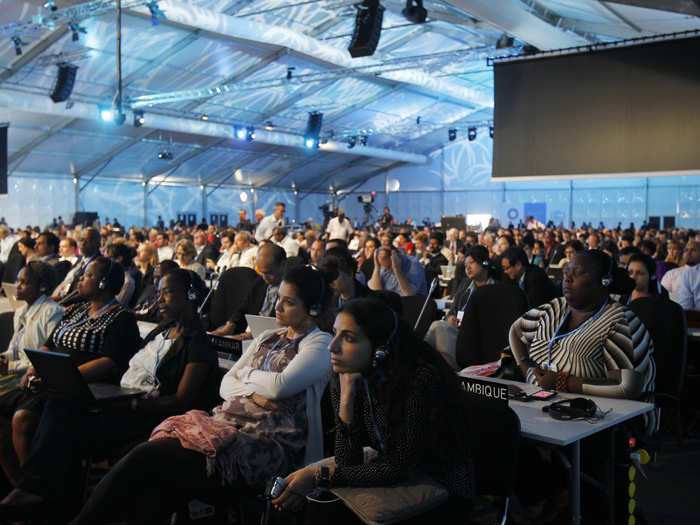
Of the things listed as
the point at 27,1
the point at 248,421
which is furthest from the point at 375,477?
the point at 27,1

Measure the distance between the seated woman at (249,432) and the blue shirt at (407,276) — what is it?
3.33 metres

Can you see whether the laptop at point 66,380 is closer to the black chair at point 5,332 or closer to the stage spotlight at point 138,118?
the black chair at point 5,332

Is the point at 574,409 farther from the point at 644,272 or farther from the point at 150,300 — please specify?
the point at 150,300

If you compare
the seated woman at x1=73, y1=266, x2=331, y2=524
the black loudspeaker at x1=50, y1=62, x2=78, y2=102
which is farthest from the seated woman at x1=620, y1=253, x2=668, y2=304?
the black loudspeaker at x1=50, y1=62, x2=78, y2=102

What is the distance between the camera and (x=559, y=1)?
7680mm

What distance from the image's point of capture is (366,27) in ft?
29.0

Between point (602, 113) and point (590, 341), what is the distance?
16.2 ft

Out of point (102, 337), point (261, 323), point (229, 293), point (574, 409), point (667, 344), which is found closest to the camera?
point (574, 409)

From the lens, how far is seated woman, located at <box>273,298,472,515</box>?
2.06 metres

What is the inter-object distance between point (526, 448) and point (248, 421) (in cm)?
116

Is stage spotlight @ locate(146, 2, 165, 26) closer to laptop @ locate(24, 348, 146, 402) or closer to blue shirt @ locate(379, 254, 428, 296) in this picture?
blue shirt @ locate(379, 254, 428, 296)

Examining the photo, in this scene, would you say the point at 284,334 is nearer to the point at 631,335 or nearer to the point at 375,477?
the point at 375,477

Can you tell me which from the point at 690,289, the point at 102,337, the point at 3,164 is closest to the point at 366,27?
the point at 690,289

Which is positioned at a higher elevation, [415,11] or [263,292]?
[415,11]
